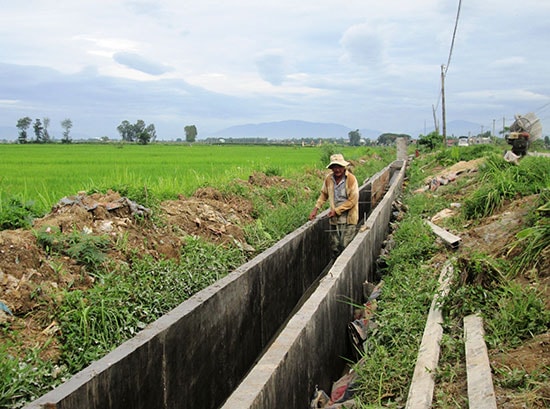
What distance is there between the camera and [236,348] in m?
4.75

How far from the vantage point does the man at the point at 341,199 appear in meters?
6.73

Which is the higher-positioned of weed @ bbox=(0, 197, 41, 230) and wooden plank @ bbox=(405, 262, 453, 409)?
weed @ bbox=(0, 197, 41, 230)

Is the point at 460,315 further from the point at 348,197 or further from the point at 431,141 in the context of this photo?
the point at 431,141

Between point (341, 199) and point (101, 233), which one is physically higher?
point (341, 199)

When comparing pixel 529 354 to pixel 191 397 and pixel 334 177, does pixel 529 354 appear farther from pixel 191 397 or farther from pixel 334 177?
pixel 334 177

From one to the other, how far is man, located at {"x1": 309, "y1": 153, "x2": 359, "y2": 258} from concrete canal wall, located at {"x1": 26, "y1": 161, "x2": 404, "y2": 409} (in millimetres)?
503

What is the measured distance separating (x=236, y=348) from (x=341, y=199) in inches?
115

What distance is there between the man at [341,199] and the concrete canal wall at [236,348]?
0.50 metres

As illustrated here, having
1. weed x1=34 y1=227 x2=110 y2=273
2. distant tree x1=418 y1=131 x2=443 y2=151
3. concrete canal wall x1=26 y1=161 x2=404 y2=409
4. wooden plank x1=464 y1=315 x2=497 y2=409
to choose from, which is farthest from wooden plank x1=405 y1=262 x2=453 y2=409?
distant tree x1=418 y1=131 x2=443 y2=151

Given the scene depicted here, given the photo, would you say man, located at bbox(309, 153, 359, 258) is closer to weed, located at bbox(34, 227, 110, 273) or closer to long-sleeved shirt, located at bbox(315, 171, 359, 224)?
long-sleeved shirt, located at bbox(315, 171, 359, 224)

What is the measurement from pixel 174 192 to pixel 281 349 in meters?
4.61

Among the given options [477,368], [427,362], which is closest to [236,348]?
[427,362]

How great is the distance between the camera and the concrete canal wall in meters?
2.89

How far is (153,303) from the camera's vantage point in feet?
14.2
